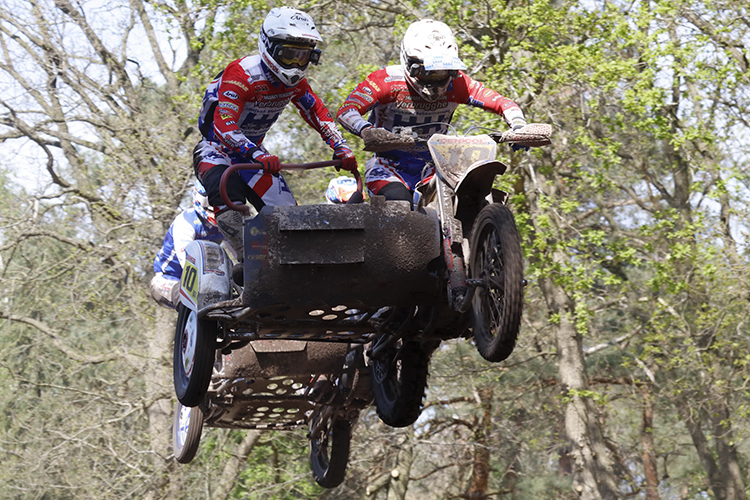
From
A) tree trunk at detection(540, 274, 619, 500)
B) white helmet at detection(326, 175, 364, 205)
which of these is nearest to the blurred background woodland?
tree trunk at detection(540, 274, 619, 500)

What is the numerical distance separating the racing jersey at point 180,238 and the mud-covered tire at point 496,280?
102 inches

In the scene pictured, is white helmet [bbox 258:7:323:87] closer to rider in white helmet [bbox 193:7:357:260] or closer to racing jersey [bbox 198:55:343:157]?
rider in white helmet [bbox 193:7:357:260]

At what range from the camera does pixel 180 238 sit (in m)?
7.03

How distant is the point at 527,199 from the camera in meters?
13.1

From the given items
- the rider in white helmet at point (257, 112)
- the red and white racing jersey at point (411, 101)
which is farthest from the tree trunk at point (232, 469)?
the red and white racing jersey at point (411, 101)

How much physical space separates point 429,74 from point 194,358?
218 centimetres

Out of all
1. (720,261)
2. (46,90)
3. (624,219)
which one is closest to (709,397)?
(720,261)

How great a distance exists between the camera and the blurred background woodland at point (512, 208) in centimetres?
1254

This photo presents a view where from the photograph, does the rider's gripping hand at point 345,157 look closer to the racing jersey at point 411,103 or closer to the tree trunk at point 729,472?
the racing jersey at point 411,103

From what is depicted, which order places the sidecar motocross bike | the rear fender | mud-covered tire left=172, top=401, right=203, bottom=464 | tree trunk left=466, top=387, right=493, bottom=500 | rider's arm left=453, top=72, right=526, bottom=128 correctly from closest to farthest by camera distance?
the sidecar motocross bike
the rear fender
rider's arm left=453, top=72, right=526, bottom=128
mud-covered tire left=172, top=401, right=203, bottom=464
tree trunk left=466, top=387, right=493, bottom=500

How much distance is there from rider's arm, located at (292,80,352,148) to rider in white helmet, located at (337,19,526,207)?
0.22 metres

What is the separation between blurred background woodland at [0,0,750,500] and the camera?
1254 cm

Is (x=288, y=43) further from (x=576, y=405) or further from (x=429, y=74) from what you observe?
(x=576, y=405)

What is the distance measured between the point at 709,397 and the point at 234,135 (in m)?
10.7
